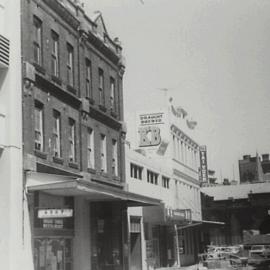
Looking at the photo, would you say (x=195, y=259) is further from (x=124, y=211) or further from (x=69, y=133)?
(x=69, y=133)

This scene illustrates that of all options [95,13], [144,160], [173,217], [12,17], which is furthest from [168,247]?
[12,17]

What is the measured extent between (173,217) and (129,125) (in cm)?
1169

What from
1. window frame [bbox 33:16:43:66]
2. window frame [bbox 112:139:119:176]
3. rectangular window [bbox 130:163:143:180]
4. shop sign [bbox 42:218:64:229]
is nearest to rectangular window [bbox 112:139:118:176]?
window frame [bbox 112:139:119:176]

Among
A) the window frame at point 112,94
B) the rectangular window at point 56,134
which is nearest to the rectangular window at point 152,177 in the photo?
the window frame at point 112,94

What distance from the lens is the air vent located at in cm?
2069

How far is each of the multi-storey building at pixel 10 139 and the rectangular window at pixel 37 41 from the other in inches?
72.5

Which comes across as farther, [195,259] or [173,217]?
[195,259]

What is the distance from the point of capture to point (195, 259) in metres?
54.1

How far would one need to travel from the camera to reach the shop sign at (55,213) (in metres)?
20.6

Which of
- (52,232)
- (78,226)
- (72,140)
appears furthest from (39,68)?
(78,226)

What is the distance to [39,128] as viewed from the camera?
76.8 ft

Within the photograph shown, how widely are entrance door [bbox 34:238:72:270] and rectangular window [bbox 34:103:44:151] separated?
365cm

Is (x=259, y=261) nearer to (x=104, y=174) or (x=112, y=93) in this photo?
(x=104, y=174)

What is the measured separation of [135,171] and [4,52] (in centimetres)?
1810
